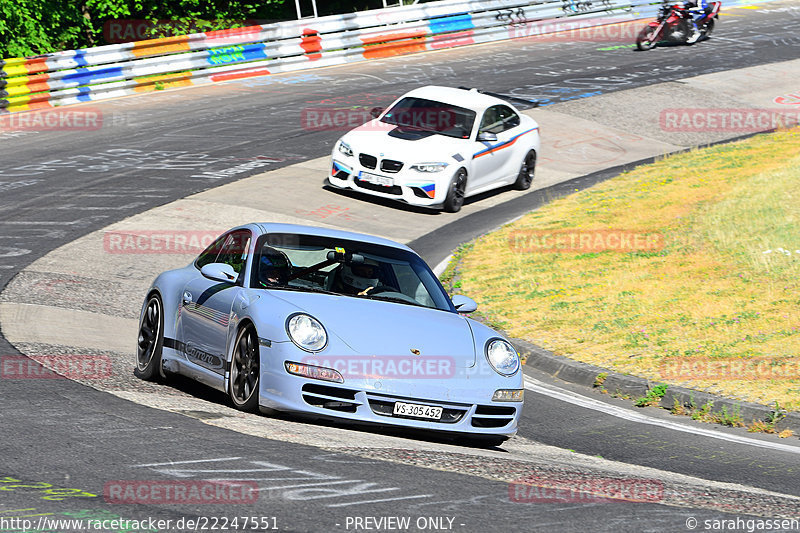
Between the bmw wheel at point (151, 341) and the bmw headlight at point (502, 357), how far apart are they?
9.51 ft

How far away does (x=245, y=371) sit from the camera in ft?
26.4

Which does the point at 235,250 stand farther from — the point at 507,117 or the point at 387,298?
the point at 507,117

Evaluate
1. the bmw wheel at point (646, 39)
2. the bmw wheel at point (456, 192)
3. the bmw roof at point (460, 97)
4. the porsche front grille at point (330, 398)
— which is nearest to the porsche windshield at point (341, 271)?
the porsche front grille at point (330, 398)

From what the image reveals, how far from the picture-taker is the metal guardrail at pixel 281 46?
2530 centimetres

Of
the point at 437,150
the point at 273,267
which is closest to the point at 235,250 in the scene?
the point at 273,267

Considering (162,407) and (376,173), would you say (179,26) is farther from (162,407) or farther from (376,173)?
(162,407)

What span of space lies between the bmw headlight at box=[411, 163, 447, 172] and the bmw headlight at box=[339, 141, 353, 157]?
3.96 feet

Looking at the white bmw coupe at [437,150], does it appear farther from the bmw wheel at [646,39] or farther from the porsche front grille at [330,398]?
→ the bmw wheel at [646,39]

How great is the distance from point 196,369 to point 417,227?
32.8 feet

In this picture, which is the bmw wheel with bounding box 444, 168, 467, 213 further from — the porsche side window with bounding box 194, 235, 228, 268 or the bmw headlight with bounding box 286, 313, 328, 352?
the bmw headlight with bounding box 286, 313, 328, 352

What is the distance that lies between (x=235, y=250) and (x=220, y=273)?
0.71m

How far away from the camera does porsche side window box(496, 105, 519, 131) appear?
20.6 metres

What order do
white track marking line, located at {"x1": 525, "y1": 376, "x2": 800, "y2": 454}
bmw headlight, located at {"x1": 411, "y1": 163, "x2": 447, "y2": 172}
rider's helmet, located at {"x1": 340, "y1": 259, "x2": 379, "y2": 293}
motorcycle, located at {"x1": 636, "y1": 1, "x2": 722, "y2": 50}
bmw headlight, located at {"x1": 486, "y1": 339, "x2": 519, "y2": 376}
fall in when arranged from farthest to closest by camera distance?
motorcycle, located at {"x1": 636, "y1": 1, "x2": 722, "y2": 50}
bmw headlight, located at {"x1": 411, "y1": 163, "x2": 447, "y2": 172}
white track marking line, located at {"x1": 525, "y1": 376, "x2": 800, "y2": 454}
rider's helmet, located at {"x1": 340, "y1": 259, "x2": 379, "y2": 293}
bmw headlight, located at {"x1": 486, "y1": 339, "x2": 519, "y2": 376}

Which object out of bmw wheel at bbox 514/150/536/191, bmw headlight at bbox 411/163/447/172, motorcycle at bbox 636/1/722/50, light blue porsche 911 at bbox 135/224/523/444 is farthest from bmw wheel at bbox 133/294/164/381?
motorcycle at bbox 636/1/722/50
